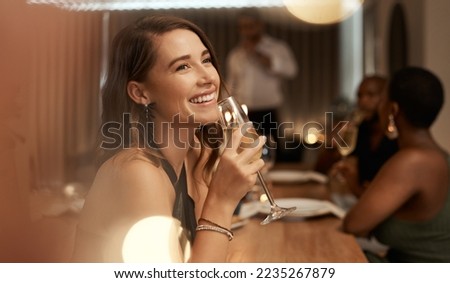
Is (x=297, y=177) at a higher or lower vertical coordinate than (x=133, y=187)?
lower

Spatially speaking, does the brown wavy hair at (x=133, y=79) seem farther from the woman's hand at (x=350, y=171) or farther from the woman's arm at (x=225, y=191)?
the woman's hand at (x=350, y=171)

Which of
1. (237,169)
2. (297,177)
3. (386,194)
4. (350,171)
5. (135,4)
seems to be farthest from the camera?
(297,177)

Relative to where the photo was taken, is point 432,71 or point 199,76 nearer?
point 199,76

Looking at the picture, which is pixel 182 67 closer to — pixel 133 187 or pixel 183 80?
pixel 183 80

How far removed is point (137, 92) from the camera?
2.87 ft

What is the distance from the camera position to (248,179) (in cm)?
85

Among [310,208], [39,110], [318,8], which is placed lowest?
[310,208]

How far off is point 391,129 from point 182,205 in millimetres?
589

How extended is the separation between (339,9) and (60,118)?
0.59m

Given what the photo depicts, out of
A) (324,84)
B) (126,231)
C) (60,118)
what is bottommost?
(324,84)

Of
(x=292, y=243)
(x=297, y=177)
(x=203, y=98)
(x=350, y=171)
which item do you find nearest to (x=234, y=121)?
(x=203, y=98)

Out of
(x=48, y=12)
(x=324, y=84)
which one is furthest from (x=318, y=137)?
(x=324, y=84)

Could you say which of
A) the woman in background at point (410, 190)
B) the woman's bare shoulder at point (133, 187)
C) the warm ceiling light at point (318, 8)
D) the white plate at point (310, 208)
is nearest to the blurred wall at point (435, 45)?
the woman in background at point (410, 190)

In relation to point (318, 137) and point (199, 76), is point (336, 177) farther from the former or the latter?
point (199, 76)
